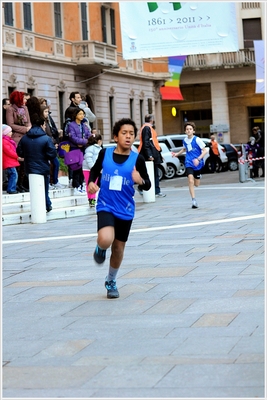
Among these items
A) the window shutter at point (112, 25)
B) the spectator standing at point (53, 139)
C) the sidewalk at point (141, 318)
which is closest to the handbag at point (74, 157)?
the spectator standing at point (53, 139)

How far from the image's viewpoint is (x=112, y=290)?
8.36m

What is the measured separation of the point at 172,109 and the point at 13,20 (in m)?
27.5

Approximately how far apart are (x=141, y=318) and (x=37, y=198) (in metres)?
9.34

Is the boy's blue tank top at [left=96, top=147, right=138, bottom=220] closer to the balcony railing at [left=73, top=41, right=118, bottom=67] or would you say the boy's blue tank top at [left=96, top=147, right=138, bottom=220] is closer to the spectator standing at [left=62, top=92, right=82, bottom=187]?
the spectator standing at [left=62, top=92, right=82, bottom=187]

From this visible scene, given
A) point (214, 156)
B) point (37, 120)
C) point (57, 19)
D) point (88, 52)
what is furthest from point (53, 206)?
point (88, 52)

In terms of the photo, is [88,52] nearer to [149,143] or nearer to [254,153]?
[254,153]

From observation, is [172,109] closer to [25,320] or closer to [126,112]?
[126,112]

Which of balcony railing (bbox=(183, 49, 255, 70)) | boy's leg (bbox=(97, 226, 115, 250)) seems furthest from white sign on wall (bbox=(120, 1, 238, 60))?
balcony railing (bbox=(183, 49, 255, 70))

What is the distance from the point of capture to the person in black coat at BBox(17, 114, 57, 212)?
1612cm

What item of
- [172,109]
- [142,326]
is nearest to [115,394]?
[142,326]

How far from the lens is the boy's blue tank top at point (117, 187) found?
26.9 feet

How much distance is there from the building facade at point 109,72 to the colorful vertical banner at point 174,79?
10.3 feet

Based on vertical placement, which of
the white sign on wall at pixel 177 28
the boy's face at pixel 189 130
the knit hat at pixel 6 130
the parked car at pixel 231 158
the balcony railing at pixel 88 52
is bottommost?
the parked car at pixel 231 158

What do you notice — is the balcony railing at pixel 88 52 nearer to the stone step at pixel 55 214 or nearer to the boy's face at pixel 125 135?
the stone step at pixel 55 214
